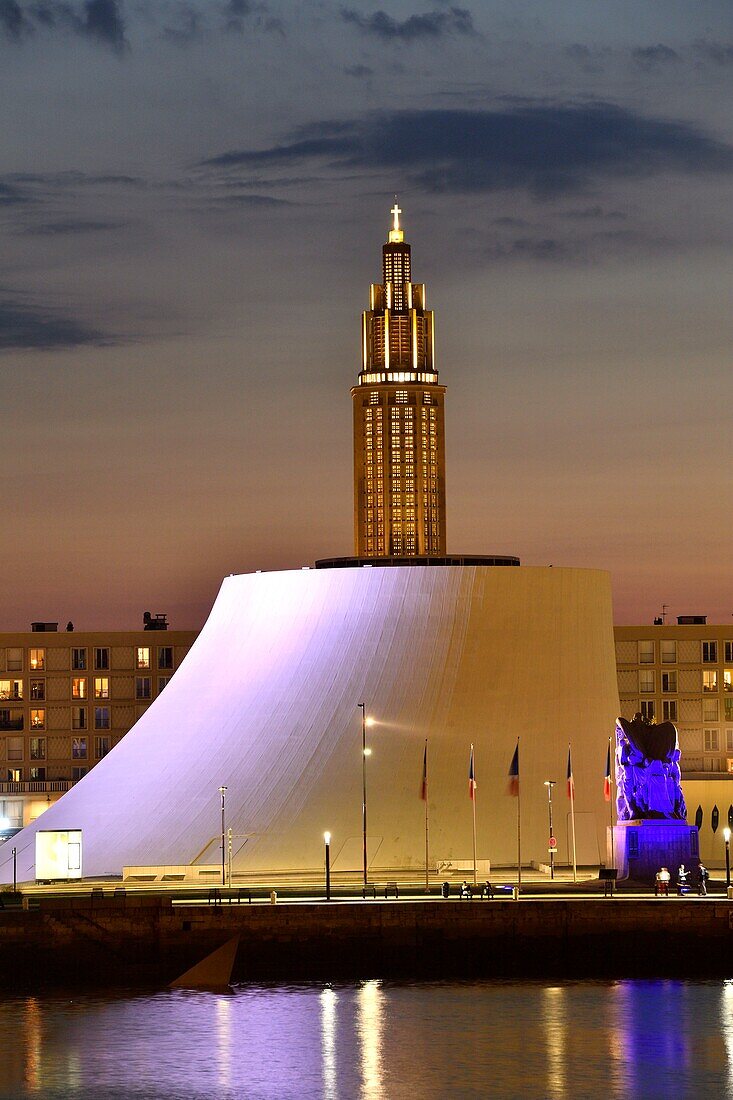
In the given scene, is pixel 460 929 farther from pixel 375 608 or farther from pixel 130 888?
pixel 375 608

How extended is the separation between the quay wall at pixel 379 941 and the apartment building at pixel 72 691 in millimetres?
46283

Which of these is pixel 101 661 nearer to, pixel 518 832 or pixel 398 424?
pixel 518 832

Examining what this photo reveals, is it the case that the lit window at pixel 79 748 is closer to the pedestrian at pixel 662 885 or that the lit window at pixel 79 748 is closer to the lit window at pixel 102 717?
the lit window at pixel 102 717

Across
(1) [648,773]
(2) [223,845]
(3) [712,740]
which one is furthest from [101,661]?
(1) [648,773]

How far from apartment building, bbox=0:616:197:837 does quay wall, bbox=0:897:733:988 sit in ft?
152

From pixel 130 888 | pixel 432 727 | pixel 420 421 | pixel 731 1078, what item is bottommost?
pixel 731 1078

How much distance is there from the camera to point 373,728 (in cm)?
7531

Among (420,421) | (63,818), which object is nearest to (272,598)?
(63,818)

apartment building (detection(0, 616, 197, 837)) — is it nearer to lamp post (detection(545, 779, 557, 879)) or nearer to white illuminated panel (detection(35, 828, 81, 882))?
lamp post (detection(545, 779, 557, 879))

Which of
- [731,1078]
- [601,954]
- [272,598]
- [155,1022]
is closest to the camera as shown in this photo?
[731,1078]

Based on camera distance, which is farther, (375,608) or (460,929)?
(375,608)

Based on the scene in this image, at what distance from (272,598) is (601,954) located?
2283 cm

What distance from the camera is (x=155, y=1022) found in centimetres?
5562

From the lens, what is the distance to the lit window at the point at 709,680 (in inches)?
4048
